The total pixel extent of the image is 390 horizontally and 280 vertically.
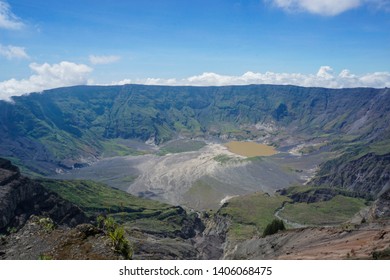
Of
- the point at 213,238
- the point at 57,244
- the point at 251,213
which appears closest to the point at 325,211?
the point at 251,213

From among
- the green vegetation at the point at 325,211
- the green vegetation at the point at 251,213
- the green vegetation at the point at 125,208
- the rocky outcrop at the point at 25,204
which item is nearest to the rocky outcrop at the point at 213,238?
the green vegetation at the point at 251,213

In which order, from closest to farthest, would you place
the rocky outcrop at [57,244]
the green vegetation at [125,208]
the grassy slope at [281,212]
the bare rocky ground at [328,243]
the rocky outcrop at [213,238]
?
the rocky outcrop at [57,244] → the bare rocky ground at [328,243] → the rocky outcrop at [213,238] → the green vegetation at [125,208] → the grassy slope at [281,212]

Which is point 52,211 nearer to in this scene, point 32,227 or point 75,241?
point 32,227

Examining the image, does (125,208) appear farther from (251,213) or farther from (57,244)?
(57,244)

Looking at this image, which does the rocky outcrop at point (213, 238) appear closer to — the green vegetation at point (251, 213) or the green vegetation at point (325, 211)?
the green vegetation at point (251, 213)

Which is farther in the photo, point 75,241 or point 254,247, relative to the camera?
point 254,247
